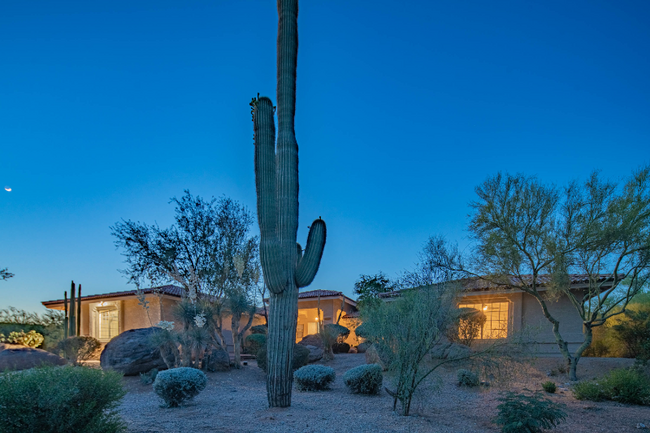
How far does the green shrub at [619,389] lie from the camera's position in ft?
29.2

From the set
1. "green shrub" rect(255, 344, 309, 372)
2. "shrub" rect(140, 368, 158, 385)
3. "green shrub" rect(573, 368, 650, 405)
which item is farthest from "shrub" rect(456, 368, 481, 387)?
"shrub" rect(140, 368, 158, 385)

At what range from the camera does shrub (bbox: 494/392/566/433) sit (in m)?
5.99

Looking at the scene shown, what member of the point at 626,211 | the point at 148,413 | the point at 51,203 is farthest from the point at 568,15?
the point at 51,203

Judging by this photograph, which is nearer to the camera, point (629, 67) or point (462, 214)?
point (629, 67)

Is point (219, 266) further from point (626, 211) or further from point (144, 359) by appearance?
point (626, 211)


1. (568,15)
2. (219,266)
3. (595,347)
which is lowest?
(595,347)

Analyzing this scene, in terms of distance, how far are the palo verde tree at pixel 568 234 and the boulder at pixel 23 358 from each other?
13.5m

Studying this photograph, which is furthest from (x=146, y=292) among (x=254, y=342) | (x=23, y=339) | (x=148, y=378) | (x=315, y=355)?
(x=315, y=355)

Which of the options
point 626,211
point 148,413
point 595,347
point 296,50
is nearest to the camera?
point 148,413

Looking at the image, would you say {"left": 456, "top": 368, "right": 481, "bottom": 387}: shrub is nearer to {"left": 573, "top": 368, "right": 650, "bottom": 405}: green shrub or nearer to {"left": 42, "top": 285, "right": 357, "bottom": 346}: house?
{"left": 573, "top": 368, "right": 650, "bottom": 405}: green shrub

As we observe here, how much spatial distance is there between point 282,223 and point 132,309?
16.6 meters

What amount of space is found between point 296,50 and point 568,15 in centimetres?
824

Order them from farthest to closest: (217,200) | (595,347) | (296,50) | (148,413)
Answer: (217,200) → (595,347) → (296,50) → (148,413)

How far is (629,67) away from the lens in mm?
12273
